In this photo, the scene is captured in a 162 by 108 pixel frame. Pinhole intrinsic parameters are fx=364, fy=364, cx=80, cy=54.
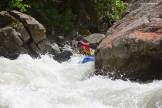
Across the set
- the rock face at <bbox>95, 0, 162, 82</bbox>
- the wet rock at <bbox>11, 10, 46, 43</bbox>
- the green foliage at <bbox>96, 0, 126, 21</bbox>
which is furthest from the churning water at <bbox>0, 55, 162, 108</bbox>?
the green foliage at <bbox>96, 0, 126, 21</bbox>

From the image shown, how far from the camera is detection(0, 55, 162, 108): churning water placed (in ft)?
20.1

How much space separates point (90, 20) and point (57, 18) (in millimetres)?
2392

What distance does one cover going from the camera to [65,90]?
7254 millimetres

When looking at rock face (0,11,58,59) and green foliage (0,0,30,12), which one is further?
green foliage (0,0,30,12)

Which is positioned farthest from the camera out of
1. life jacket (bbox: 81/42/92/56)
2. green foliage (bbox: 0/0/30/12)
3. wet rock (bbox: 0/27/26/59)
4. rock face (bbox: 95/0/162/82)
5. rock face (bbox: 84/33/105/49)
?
rock face (bbox: 84/33/105/49)

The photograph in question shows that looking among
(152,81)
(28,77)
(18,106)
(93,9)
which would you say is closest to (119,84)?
(152,81)

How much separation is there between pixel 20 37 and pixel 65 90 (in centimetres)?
401

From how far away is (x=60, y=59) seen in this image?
39.2 ft

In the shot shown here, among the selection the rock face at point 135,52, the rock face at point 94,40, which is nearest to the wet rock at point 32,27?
the rock face at point 135,52

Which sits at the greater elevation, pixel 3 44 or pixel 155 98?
pixel 155 98

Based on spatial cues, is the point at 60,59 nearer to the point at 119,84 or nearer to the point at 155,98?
the point at 119,84

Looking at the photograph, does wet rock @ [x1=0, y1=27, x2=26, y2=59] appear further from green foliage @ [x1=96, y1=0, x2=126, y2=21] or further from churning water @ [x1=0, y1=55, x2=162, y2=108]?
green foliage @ [x1=96, y1=0, x2=126, y2=21]

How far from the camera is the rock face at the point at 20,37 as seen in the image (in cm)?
1052

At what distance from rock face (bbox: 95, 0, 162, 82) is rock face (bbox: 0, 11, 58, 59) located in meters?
2.56
